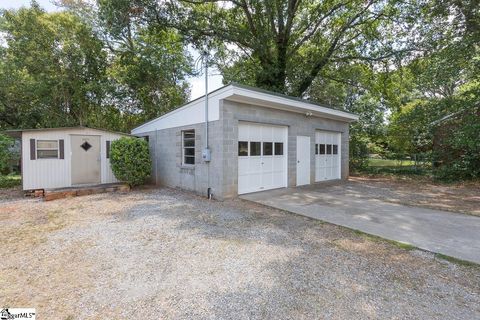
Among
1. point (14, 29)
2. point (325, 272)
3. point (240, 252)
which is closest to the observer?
point (325, 272)

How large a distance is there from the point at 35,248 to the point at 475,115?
14.4m

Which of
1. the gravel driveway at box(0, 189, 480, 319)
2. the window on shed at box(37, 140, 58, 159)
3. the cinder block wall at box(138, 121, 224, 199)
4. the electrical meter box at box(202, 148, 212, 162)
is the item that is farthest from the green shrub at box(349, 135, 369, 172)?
the window on shed at box(37, 140, 58, 159)

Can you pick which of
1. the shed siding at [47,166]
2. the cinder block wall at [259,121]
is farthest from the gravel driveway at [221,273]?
the shed siding at [47,166]

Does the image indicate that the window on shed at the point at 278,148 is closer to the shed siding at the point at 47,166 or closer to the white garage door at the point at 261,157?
the white garage door at the point at 261,157

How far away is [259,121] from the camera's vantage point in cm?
809

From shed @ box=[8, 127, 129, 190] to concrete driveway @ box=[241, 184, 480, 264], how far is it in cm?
631

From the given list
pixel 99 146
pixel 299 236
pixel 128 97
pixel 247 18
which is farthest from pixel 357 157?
pixel 128 97

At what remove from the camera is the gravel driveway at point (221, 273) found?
2402mm

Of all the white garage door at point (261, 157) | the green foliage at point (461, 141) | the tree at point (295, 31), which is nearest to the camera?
the white garage door at point (261, 157)

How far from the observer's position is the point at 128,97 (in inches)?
680

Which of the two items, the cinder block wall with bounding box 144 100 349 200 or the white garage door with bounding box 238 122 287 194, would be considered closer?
the cinder block wall with bounding box 144 100 349 200

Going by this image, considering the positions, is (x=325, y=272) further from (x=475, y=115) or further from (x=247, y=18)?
(x=247, y=18)

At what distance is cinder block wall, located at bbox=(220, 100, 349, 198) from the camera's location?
726 centimetres

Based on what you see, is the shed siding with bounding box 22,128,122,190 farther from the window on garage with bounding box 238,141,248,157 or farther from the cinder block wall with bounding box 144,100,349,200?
the window on garage with bounding box 238,141,248,157
